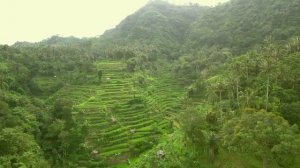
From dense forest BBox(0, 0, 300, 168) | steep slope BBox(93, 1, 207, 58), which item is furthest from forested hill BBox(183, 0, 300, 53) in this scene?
steep slope BBox(93, 1, 207, 58)

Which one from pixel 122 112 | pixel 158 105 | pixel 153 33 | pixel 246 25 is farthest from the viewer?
pixel 153 33

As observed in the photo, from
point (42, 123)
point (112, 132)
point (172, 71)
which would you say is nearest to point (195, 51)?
point (172, 71)

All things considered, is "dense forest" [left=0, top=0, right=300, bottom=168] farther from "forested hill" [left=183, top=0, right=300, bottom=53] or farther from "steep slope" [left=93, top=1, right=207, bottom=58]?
"steep slope" [left=93, top=1, right=207, bottom=58]

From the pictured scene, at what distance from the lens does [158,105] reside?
51.3m

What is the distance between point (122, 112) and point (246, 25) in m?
45.9

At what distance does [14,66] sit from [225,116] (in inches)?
1370

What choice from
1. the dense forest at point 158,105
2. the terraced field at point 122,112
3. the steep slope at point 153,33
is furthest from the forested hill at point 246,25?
the terraced field at point 122,112

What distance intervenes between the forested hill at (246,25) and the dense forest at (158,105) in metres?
0.32

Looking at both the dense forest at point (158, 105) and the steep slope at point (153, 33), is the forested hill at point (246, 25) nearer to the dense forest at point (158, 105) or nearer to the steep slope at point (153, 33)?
the dense forest at point (158, 105)

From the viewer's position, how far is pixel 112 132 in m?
41.1

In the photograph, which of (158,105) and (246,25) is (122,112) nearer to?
(158,105)

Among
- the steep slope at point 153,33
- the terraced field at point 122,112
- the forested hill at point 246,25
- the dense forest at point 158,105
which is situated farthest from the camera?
A: the steep slope at point 153,33

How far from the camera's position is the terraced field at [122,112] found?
39156mm

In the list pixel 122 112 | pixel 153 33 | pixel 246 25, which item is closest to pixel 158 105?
pixel 122 112
